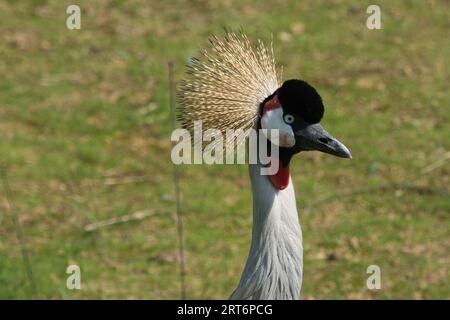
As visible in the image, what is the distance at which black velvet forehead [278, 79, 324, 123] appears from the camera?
2.61 meters

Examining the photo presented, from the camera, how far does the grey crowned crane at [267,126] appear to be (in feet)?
8.66

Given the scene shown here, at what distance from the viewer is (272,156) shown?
267cm

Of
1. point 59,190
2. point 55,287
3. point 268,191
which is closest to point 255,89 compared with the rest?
point 268,191

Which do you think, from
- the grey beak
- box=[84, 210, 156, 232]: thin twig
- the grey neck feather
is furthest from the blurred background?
the grey beak

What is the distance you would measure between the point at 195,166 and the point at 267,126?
235cm

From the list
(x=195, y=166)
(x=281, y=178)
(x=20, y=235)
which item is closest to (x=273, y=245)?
(x=281, y=178)

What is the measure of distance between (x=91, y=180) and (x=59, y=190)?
0.57ft

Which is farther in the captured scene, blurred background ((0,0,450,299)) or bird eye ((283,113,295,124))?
blurred background ((0,0,450,299))

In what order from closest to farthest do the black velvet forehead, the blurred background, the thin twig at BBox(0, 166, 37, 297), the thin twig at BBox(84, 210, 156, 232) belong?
1. the black velvet forehead
2. the thin twig at BBox(0, 166, 37, 297)
3. the blurred background
4. the thin twig at BBox(84, 210, 156, 232)

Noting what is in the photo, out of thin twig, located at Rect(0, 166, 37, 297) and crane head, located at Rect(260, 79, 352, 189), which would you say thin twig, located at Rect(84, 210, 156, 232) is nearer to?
thin twig, located at Rect(0, 166, 37, 297)

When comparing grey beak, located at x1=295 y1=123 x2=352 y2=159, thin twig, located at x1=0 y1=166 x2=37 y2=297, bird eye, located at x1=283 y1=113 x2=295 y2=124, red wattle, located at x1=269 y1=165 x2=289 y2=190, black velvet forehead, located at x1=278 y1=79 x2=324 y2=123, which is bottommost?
thin twig, located at x1=0 y1=166 x2=37 y2=297

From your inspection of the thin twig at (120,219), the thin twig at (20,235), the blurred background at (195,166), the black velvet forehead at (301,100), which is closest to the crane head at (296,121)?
the black velvet forehead at (301,100)

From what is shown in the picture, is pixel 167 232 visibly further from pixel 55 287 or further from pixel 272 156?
pixel 272 156

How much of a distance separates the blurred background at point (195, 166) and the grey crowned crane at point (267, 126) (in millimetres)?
1305
